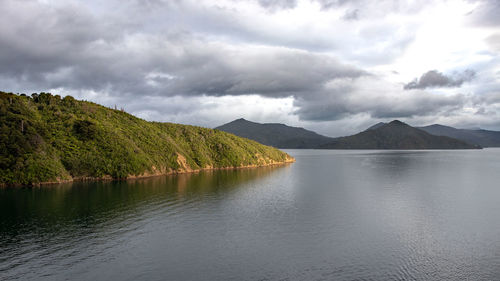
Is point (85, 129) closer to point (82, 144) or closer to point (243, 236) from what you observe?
point (82, 144)

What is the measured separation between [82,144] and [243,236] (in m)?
73.7

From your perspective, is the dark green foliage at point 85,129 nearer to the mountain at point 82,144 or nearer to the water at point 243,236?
the mountain at point 82,144

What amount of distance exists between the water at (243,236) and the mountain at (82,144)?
46.7 ft

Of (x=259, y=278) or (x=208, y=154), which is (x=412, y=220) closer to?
(x=259, y=278)

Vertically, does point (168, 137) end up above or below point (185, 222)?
above

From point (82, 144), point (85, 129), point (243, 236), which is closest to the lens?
point (243, 236)

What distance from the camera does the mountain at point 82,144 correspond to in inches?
3152

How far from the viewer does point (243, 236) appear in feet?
131

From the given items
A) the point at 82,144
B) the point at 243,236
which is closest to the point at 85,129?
the point at 82,144

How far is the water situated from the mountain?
14239 mm

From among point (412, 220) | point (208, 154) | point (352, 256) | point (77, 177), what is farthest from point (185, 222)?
point (208, 154)

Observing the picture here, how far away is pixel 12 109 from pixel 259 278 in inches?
3702

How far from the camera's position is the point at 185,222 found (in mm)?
46438

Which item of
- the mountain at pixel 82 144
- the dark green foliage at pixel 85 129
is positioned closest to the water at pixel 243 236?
the mountain at pixel 82 144
